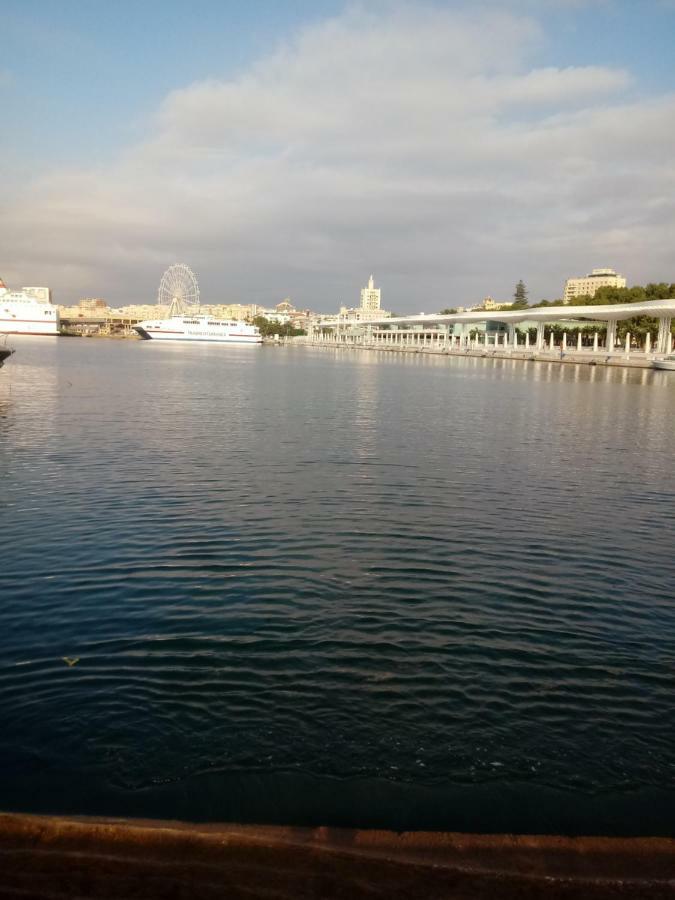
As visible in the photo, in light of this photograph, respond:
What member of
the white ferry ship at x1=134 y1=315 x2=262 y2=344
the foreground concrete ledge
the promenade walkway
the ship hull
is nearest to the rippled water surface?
the foreground concrete ledge

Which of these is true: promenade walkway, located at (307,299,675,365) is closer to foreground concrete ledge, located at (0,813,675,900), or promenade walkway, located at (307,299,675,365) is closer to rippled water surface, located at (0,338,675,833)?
rippled water surface, located at (0,338,675,833)

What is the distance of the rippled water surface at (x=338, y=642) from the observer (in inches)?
187

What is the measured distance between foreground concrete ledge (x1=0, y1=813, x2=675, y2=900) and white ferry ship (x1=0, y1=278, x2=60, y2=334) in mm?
154465

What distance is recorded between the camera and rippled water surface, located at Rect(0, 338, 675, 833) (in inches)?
187

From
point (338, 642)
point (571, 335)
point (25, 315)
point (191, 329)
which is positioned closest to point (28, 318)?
point (25, 315)

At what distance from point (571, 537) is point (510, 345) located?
10964cm

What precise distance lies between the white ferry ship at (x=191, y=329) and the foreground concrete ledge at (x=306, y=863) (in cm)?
15176

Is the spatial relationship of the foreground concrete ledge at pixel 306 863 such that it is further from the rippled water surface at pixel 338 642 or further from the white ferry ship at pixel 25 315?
the white ferry ship at pixel 25 315

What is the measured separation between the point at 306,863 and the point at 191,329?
502 feet

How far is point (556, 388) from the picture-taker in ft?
146

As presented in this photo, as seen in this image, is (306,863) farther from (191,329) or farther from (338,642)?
(191,329)

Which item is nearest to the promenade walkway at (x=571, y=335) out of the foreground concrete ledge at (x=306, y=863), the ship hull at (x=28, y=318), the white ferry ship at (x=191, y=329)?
the white ferry ship at (x=191, y=329)

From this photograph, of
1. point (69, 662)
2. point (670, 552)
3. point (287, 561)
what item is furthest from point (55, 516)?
point (670, 552)

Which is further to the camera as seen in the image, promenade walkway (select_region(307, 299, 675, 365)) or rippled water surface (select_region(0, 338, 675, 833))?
promenade walkway (select_region(307, 299, 675, 365))
